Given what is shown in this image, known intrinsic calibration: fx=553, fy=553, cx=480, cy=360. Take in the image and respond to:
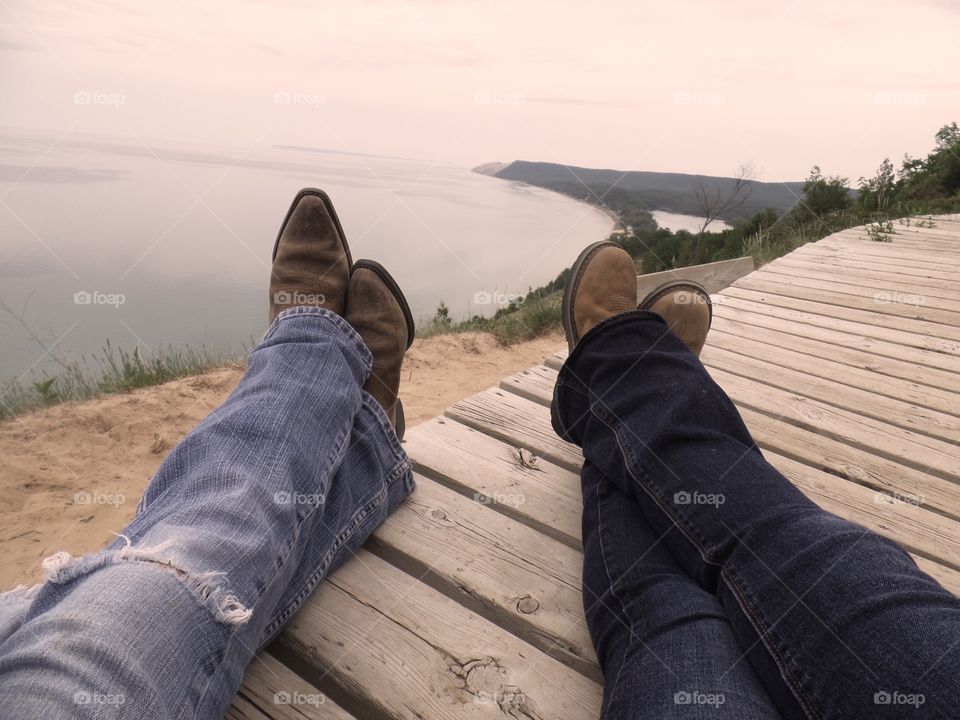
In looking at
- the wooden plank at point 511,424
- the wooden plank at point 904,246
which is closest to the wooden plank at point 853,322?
the wooden plank at point 511,424

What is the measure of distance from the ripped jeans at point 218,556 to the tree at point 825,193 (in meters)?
8.83

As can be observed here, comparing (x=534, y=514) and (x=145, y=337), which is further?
(x=145, y=337)

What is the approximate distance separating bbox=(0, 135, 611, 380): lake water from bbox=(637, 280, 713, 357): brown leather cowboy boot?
1.01 metres

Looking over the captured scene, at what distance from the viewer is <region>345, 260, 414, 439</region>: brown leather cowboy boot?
1402 mm

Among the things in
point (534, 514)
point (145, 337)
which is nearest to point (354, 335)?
point (534, 514)

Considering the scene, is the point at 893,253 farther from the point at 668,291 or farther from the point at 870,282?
the point at 668,291

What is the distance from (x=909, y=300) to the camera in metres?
2.84

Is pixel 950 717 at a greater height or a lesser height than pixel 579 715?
greater

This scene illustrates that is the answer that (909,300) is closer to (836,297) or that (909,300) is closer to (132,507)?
(836,297)

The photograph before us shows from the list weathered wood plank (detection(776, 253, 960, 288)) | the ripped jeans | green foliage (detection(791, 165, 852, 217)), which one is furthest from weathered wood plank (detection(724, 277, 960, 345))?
green foliage (detection(791, 165, 852, 217))

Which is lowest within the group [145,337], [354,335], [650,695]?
[145,337]

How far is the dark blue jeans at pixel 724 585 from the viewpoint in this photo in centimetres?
66

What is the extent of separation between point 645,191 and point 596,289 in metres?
4.99

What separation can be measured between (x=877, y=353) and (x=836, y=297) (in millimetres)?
808
